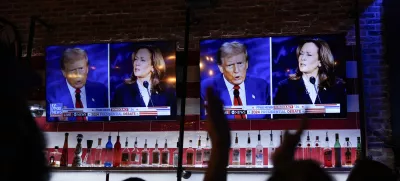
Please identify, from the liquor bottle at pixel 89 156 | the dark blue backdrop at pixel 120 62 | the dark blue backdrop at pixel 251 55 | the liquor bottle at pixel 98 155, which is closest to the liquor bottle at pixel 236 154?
the dark blue backdrop at pixel 251 55

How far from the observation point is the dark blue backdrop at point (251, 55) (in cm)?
452

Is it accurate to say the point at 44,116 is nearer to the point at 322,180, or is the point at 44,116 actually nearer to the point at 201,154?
the point at 201,154

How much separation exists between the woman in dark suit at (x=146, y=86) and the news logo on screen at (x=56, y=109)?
0.62 m

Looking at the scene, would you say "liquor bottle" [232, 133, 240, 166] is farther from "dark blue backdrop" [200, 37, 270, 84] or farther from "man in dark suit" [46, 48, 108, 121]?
"man in dark suit" [46, 48, 108, 121]

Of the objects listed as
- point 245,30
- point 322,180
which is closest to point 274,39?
point 245,30

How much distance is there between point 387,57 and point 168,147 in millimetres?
2558

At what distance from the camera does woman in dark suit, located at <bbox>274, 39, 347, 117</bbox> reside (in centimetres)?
433

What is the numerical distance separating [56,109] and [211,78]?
178 cm

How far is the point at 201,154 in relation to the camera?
4910 millimetres

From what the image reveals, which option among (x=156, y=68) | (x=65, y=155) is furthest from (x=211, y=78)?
(x=65, y=155)

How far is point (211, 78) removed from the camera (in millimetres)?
4621

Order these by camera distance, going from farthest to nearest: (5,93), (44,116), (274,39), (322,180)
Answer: (44,116) → (274,39) → (322,180) → (5,93)

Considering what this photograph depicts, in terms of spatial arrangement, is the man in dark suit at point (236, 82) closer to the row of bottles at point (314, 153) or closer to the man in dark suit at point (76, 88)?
the row of bottles at point (314, 153)

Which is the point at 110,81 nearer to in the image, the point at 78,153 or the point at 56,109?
the point at 56,109
